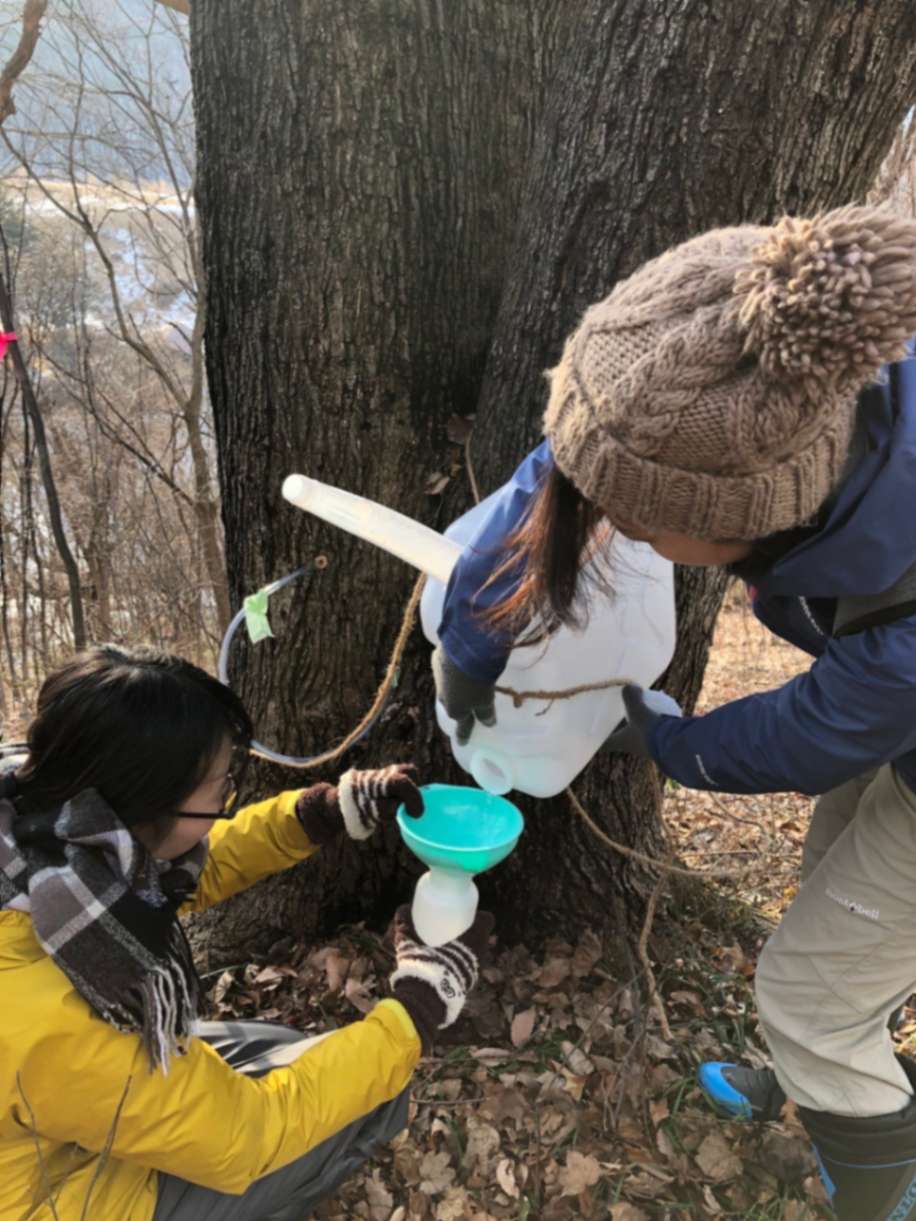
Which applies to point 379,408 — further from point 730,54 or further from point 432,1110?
point 432,1110

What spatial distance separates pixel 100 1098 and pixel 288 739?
113 cm

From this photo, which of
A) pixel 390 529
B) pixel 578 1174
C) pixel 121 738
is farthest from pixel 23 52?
pixel 578 1174

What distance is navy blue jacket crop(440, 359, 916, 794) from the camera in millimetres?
1219

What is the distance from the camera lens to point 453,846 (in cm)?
178

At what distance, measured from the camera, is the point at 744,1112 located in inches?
81.3

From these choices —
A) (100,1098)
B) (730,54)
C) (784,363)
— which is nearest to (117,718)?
(100,1098)

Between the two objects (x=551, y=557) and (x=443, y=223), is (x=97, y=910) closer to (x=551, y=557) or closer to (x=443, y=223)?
(x=551, y=557)

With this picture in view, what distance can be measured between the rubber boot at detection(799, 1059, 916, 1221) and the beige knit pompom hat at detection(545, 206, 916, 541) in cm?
134

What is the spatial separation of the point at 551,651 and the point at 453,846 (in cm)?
47

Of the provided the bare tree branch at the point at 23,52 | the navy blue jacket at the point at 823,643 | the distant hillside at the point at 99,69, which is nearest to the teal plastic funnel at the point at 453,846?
the navy blue jacket at the point at 823,643

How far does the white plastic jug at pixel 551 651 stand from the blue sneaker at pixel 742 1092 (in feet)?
2.99

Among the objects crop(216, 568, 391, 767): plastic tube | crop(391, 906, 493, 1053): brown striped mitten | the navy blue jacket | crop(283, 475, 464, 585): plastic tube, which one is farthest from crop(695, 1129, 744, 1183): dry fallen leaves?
crop(283, 475, 464, 585): plastic tube

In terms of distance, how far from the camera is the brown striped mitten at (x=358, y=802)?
191 centimetres

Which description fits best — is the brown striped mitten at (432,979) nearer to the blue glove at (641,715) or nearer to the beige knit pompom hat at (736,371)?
the blue glove at (641,715)
